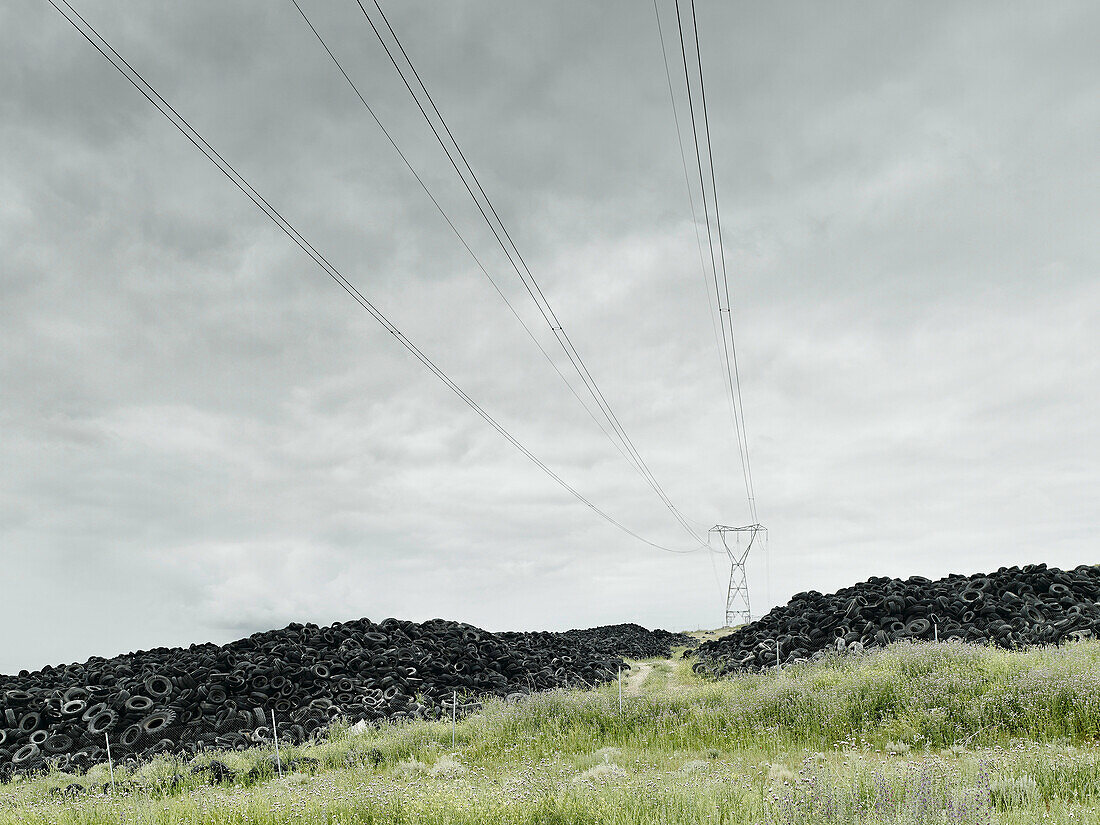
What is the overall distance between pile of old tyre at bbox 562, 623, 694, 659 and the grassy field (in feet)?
73.5

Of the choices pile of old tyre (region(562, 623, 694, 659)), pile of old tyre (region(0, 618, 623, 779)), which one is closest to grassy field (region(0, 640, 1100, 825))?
pile of old tyre (region(0, 618, 623, 779))

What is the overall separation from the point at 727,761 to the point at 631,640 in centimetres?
3726

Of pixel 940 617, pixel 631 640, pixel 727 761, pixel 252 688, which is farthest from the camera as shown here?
pixel 631 640

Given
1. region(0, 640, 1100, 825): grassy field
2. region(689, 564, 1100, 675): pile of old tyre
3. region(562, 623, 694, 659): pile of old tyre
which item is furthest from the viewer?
region(562, 623, 694, 659): pile of old tyre

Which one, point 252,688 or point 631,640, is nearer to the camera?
point 252,688

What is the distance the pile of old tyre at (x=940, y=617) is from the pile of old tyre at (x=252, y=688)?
653cm

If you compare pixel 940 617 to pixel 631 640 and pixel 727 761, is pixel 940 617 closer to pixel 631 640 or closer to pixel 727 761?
pixel 727 761

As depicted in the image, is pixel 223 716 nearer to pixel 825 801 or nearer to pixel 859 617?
pixel 825 801

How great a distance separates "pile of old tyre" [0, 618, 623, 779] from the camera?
1789cm

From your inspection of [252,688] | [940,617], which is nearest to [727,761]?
[252,688]

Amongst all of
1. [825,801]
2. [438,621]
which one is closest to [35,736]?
[438,621]

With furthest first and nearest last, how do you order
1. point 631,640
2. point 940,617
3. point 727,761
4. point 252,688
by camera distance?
point 631,640 → point 940,617 → point 252,688 → point 727,761

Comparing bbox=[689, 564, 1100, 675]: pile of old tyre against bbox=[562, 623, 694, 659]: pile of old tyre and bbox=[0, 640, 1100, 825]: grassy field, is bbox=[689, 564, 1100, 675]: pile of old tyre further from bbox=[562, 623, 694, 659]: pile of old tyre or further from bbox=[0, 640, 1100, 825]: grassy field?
bbox=[562, 623, 694, 659]: pile of old tyre

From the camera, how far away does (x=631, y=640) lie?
47938 millimetres
